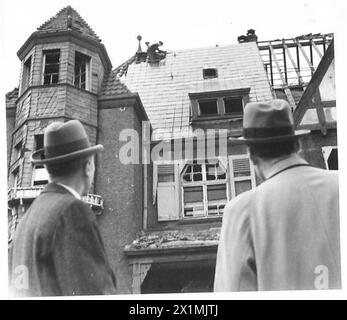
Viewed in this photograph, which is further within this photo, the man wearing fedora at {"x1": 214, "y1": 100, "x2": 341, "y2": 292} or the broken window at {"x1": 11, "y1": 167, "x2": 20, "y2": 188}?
the broken window at {"x1": 11, "y1": 167, "x2": 20, "y2": 188}

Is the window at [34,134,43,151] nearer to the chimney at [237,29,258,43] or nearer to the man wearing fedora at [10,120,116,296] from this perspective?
the man wearing fedora at [10,120,116,296]

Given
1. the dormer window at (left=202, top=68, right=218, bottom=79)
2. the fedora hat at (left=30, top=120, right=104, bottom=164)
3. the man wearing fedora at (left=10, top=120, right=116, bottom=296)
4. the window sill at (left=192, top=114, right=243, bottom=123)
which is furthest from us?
the dormer window at (left=202, top=68, right=218, bottom=79)

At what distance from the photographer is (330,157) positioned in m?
4.10

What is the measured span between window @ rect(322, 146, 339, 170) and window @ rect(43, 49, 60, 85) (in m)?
2.44

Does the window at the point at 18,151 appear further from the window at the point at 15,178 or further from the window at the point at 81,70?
the window at the point at 81,70

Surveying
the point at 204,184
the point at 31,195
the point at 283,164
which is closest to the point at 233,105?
the point at 204,184

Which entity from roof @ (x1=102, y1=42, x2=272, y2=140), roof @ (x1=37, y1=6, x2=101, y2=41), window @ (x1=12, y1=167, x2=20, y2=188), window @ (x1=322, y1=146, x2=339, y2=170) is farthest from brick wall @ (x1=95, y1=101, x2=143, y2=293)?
window @ (x1=322, y1=146, x2=339, y2=170)

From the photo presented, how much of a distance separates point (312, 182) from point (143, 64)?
224cm

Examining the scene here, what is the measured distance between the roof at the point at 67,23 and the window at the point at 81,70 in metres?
0.25

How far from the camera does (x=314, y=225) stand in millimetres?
3588

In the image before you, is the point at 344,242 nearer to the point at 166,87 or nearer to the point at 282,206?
the point at 282,206

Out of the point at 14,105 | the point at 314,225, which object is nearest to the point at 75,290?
the point at 314,225

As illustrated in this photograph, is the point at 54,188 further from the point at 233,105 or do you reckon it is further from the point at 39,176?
the point at 233,105

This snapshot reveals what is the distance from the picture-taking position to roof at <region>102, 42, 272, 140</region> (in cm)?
498
